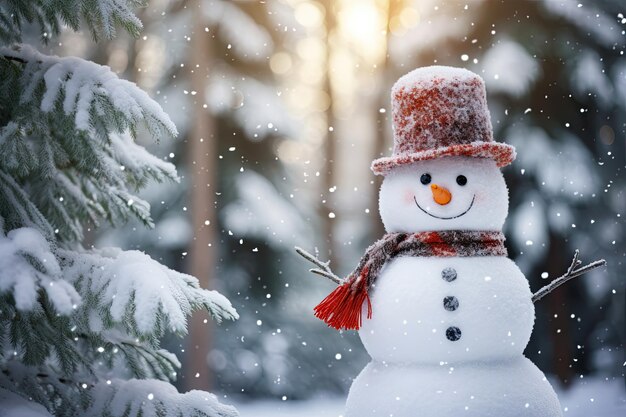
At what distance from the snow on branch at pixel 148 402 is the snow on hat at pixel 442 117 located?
1561mm

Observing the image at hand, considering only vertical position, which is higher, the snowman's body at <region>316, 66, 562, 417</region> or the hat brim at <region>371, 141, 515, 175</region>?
the hat brim at <region>371, 141, 515, 175</region>

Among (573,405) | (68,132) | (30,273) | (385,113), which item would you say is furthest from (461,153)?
(573,405)

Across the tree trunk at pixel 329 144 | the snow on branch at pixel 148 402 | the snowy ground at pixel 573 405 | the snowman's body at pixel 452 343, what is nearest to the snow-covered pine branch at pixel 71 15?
the snow on branch at pixel 148 402


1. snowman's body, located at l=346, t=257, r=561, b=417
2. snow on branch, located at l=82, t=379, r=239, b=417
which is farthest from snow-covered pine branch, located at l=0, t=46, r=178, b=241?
snowman's body, located at l=346, t=257, r=561, b=417

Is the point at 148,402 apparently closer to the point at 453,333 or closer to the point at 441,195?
the point at 453,333

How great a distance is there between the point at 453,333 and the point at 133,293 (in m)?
1.59

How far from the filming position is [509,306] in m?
3.44

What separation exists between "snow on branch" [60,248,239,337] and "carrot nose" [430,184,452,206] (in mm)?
1289

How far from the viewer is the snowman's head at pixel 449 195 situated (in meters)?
3.53

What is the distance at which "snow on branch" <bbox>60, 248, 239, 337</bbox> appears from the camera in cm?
275

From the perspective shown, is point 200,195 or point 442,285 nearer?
point 442,285

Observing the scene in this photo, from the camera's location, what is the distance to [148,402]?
10.6 ft

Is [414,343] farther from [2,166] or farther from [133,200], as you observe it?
[2,166]

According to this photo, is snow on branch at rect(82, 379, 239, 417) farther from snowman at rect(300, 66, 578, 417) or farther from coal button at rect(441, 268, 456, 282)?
coal button at rect(441, 268, 456, 282)
